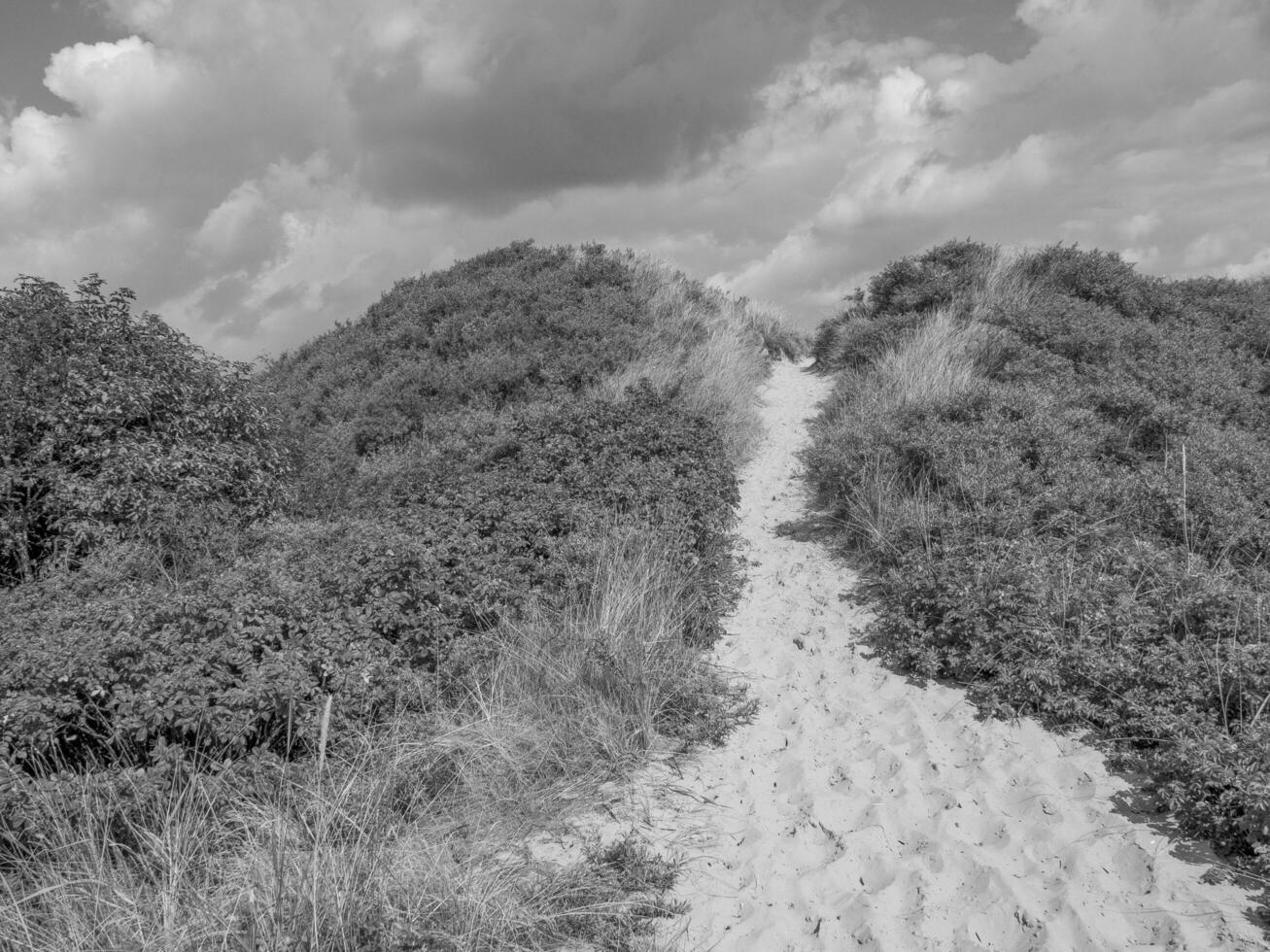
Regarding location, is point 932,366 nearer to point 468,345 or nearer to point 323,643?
point 468,345

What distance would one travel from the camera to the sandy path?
320 cm

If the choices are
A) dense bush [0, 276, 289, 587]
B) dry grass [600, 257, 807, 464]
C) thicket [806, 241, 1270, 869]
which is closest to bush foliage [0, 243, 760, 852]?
dense bush [0, 276, 289, 587]

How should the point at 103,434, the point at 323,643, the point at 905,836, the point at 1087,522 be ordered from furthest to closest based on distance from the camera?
the point at 103,434 < the point at 1087,522 < the point at 323,643 < the point at 905,836

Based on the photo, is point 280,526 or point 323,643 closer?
point 323,643

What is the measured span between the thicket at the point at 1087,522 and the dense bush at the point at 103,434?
7.08 metres

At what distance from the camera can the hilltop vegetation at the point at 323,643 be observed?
3.17 metres

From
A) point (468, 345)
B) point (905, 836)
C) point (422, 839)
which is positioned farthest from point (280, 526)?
point (468, 345)

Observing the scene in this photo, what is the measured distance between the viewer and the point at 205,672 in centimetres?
428

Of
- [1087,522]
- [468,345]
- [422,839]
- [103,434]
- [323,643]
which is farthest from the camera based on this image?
[468,345]

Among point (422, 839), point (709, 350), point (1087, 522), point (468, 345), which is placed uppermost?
point (468, 345)

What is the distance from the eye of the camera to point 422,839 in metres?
3.54

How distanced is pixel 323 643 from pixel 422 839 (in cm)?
168

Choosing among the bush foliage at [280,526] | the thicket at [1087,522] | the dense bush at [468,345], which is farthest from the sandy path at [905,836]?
the dense bush at [468,345]

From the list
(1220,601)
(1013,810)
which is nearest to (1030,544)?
(1220,601)
